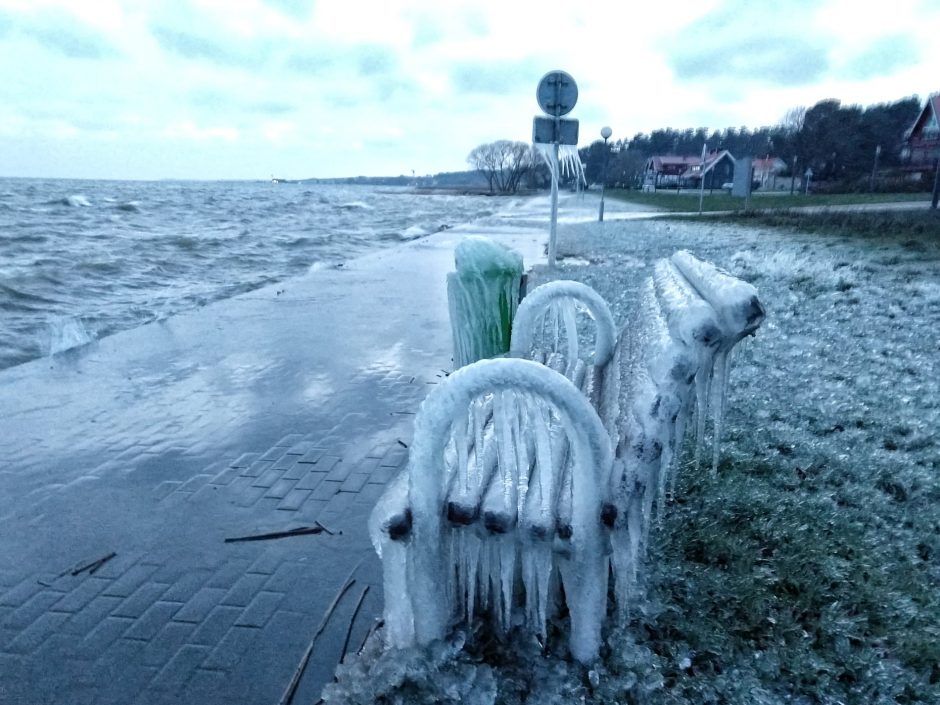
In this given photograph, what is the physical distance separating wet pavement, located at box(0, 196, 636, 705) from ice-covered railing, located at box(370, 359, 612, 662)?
0.51 metres

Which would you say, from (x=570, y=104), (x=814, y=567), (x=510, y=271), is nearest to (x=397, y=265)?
(x=570, y=104)

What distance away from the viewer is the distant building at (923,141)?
43375 mm

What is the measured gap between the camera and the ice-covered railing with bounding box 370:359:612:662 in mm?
1793

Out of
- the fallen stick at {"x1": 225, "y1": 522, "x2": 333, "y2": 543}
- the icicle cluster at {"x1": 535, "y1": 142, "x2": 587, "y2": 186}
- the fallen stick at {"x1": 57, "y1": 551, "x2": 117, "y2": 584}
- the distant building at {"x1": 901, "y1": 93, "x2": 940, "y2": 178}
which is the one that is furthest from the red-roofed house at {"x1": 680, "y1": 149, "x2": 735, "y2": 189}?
the fallen stick at {"x1": 57, "y1": 551, "x2": 117, "y2": 584}

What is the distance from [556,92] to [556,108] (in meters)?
0.22

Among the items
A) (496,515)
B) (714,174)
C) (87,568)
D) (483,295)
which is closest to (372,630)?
(496,515)

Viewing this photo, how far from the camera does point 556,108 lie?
949 cm

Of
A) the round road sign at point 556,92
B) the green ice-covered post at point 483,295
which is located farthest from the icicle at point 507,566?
the round road sign at point 556,92

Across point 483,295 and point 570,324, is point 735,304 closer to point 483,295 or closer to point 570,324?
point 570,324

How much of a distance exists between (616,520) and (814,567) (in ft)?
4.20

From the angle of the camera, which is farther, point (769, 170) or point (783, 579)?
point (769, 170)

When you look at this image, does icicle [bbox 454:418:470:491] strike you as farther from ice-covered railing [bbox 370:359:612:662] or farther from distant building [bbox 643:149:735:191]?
distant building [bbox 643:149:735:191]

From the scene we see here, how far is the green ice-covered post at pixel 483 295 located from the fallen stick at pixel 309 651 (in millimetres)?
2144

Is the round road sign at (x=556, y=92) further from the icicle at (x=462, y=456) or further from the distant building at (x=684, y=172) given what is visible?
the distant building at (x=684, y=172)
